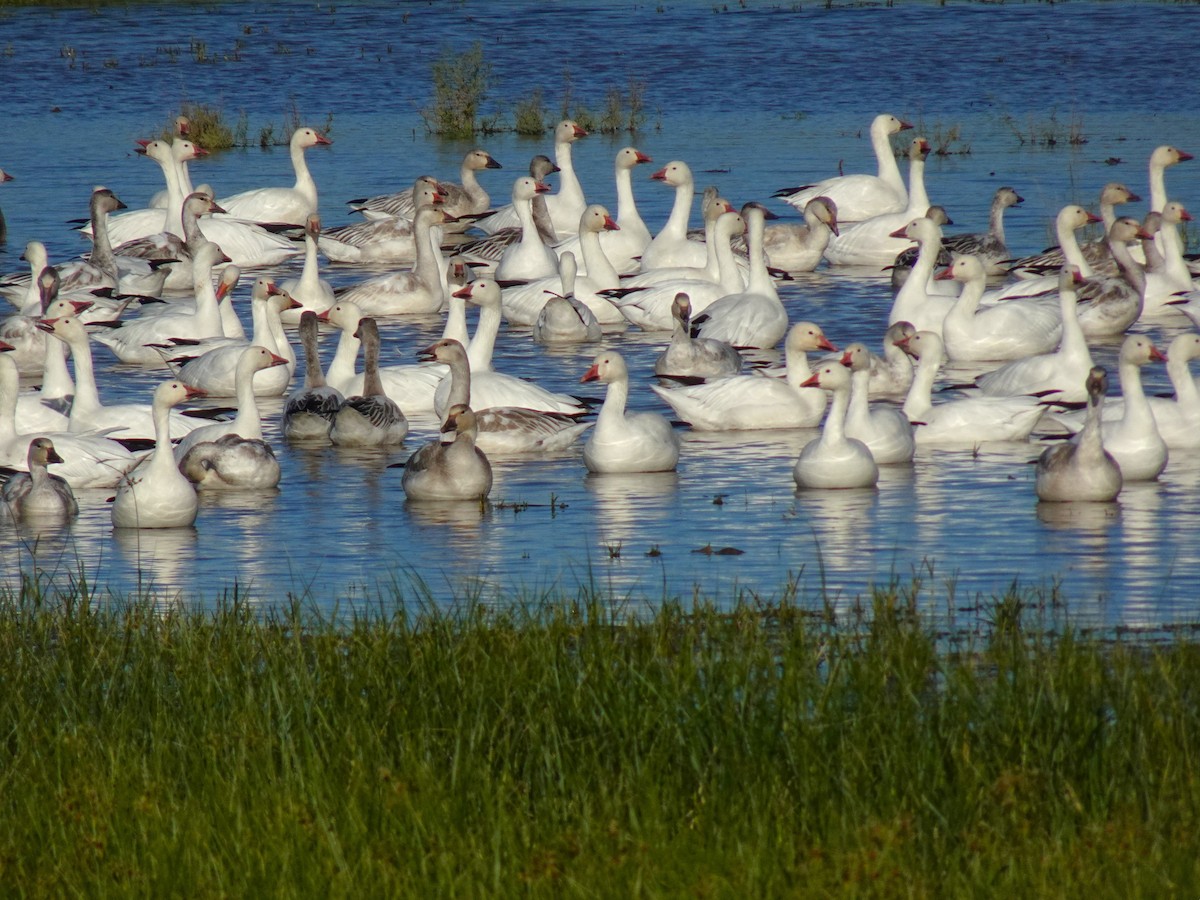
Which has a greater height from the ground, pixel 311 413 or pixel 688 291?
pixel 688 291

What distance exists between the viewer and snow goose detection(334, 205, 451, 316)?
19.0 m

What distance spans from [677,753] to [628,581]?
130 inches

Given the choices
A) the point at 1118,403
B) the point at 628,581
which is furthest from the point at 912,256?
the point at 628,581

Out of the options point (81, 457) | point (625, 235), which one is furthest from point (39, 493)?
point (625, 235)

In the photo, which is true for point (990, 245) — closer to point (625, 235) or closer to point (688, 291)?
point (688, 291)

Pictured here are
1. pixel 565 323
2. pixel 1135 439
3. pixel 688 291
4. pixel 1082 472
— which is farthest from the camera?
pixel 688 291

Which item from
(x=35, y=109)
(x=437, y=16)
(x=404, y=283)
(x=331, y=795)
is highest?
(x=437, y=16)

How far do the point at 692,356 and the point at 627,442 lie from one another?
3051 mm

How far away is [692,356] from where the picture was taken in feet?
49.1

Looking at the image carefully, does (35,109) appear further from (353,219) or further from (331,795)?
(331,795)

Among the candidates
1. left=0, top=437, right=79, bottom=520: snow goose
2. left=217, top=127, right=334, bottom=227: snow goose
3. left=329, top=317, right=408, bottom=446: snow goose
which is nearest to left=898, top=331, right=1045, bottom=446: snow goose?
left=329, top=317, right=408, bottom=446: snow goose

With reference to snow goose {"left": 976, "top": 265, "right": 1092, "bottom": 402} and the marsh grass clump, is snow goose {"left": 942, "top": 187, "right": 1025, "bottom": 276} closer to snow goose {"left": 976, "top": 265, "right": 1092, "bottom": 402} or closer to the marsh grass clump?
snow goose {"left": 976, "top": 265, "right": 1092, "bottom": 402}

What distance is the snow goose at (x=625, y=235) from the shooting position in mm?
20844

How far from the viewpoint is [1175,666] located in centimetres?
641
